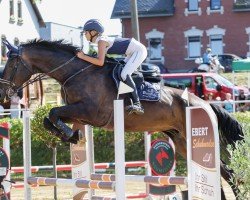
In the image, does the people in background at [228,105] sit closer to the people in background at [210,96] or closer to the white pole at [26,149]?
the people in background at [210,96]

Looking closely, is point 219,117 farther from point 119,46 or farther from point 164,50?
point 164,50

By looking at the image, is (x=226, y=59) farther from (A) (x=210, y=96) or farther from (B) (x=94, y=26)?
(B) (x=94, y=26)

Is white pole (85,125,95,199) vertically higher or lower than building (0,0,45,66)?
lower

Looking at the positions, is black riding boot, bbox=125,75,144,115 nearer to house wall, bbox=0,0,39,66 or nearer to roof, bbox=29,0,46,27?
house wall, bbox=0,0,39,66

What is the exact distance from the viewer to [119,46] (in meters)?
9.88

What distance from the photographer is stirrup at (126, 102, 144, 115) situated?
9.62 meters

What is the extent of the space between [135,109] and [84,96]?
58cm

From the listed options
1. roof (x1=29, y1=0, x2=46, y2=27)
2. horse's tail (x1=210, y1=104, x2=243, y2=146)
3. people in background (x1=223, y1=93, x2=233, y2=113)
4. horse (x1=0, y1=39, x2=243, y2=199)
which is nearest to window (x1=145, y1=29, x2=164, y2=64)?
roof (x1=29, y1=0, x2=46, y2=27)

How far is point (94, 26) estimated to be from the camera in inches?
377

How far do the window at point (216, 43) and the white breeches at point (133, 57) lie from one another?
3579 cm

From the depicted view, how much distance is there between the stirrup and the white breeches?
0.38 metres

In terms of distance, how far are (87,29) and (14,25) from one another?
35.1 metres

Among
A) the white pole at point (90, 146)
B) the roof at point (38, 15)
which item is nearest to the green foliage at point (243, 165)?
the white pole at point (90, 146)

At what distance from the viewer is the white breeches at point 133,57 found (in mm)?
9836
